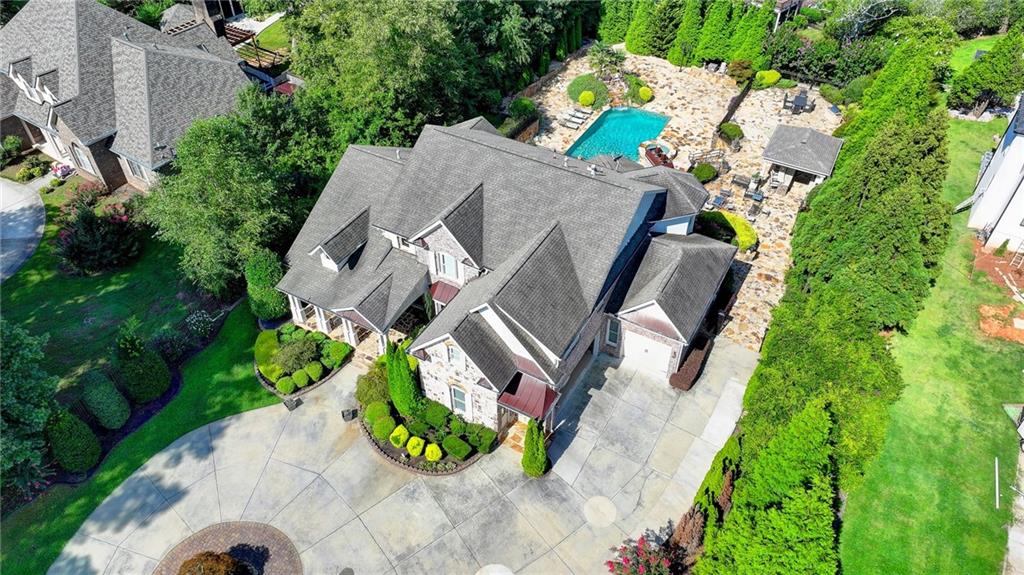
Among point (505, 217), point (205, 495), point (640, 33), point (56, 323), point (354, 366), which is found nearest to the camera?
point (205, 495)

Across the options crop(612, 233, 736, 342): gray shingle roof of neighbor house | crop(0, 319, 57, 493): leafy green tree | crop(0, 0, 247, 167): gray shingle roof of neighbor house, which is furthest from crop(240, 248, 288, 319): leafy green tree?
crop(612, 233, 736, 342): gray shingle roof of neighbor house

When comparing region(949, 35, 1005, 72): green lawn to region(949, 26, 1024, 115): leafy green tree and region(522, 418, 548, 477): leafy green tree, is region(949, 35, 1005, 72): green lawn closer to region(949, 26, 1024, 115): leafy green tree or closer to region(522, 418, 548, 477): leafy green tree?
region(949, 26, 1024, 115): leafy green tree

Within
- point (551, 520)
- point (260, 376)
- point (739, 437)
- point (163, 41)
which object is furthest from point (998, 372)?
point (163, 41)

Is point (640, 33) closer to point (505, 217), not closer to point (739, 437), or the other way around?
point (505, 217)

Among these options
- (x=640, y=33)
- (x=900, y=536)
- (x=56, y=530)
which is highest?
(x=640, y=33)

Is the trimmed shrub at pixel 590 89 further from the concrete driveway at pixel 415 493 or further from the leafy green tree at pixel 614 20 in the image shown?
the concrete driveway at pixel 415 493

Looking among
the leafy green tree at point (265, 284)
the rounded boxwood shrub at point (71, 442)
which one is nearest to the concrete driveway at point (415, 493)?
the rounded boxwood shrub at point (71, 442)

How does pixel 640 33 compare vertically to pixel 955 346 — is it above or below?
above
